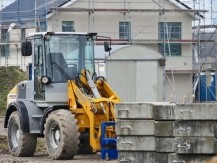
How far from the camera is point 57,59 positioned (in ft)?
67.6

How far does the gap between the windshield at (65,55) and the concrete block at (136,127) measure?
521cm

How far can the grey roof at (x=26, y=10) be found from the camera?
53188 millimetres

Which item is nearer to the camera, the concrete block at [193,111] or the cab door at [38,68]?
the concrete block at [193,111]

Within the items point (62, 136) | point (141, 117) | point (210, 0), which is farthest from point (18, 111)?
point (210, 0)

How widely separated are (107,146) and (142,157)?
400 cm

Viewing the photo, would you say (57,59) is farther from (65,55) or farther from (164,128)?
(164,128)

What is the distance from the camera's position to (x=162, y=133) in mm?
14734

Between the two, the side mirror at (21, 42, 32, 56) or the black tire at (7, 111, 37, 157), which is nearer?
the side mirror at (21, 42, 32, 56)

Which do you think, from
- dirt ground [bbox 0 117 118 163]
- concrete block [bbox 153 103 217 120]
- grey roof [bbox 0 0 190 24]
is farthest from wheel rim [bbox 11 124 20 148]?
grey roof [bbox 0 0 190 24]

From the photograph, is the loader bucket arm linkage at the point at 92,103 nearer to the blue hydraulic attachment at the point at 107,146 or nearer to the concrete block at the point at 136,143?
the blue hydraulic attachment at the point at 107,146

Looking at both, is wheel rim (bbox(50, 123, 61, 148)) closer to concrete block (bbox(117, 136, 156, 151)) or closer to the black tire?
the black tire

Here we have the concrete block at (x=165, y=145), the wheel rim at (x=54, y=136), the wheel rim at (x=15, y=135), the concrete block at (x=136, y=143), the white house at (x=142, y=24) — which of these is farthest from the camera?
the white house at (x=142, y=24)

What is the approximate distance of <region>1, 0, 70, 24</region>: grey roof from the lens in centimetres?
5319

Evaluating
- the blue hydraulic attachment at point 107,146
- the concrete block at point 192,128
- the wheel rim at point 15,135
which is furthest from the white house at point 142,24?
the concrete block at point 192,128
